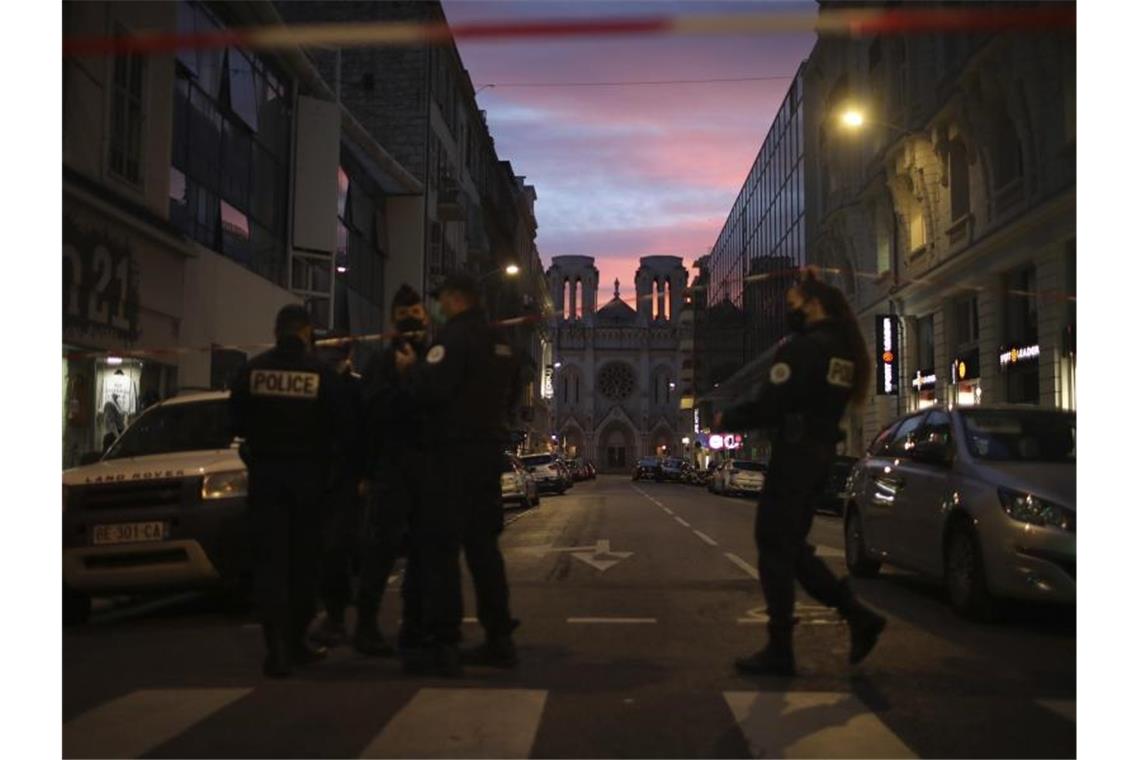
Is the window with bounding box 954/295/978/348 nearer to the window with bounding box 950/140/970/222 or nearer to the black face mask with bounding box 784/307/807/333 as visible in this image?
the window with bounding box 950/140/970/222

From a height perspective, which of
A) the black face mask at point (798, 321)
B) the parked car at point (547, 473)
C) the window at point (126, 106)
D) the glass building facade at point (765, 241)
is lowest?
the parked car at point (547, 473)

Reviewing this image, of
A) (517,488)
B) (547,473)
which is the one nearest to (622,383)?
(547,473)

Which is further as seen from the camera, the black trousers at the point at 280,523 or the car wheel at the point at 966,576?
the car wheel at the point at 966,576

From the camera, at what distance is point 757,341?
4444 centimetres

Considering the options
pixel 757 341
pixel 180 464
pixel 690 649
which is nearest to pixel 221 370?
pixel 180 464

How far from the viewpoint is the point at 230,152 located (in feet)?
19.3

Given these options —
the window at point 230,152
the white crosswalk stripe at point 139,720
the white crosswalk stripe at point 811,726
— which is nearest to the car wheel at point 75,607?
the white crosswalk stripe at point 139,720

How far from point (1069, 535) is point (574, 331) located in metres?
102

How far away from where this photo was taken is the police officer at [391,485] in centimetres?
450

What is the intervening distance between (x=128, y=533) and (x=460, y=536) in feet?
5.51

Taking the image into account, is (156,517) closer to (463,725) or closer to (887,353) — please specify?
(463,725)

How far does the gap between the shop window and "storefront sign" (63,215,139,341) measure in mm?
370

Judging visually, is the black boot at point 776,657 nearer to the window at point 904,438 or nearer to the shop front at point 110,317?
the shop front at point 110,317
